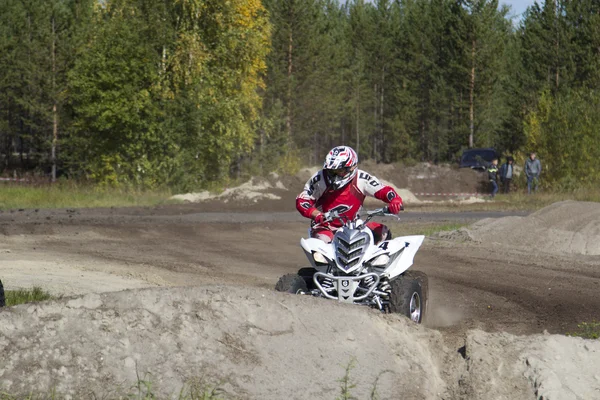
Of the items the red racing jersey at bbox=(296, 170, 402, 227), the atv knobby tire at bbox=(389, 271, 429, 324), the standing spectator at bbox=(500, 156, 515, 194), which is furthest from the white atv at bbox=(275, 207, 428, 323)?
the standing spectator at bbox=(500, 156, 515, 194)

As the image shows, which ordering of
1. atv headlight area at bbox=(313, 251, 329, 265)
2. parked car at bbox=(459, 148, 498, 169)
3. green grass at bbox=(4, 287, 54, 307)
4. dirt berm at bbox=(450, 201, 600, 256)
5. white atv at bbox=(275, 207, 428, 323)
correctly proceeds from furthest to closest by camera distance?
parked car at bbox=(459, 148, 498, 169) → dirt berm at bbox=(450, 201, 600, 256) → green grass at bbox=(4, 287, 54, 307) → atv headlight area at bbox=(313, 251, 329, 265) → white atv at bbox=(275, 207, 428, 323)

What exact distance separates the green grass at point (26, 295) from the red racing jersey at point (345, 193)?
127 inches

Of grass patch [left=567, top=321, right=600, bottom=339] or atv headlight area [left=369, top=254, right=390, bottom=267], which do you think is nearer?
grass patch [left=567, top=321, right=600, bottom=339]

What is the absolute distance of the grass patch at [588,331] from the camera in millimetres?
9373

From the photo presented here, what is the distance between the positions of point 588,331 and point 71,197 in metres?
25.3

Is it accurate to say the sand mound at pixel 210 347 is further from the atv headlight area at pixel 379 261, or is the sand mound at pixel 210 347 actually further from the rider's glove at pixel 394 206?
the rider's glove at pixel 394 206

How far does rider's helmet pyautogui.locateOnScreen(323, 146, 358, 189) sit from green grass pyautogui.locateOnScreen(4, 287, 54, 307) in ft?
11.6

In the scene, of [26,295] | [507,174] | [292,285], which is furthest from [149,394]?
[507,174]

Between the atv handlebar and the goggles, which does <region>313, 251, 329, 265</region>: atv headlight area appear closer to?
the atv handlebar

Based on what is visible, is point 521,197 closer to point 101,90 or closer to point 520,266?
point 101,90

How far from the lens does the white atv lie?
949 centimetres

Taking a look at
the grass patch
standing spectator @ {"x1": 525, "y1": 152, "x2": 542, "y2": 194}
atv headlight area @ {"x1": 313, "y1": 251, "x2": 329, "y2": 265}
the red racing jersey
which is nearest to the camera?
the grass patch

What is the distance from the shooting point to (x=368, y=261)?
9.59m

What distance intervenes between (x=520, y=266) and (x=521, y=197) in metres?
21.1
